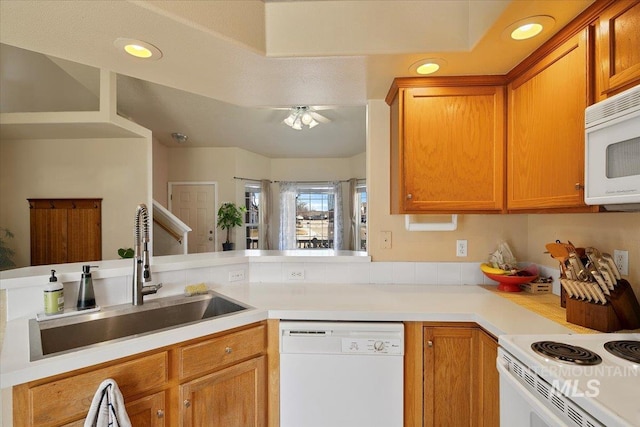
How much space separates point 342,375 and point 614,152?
135cm

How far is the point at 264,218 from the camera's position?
6.11 metres

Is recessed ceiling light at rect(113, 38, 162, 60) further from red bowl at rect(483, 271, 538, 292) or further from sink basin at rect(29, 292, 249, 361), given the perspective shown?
red bowl at rect(483, 271, 538, 292)

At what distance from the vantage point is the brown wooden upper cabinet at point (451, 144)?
1.60m

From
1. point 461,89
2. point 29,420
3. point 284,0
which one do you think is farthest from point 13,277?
point 461,89

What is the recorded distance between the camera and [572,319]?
1.22 meters

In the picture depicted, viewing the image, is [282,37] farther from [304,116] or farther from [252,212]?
[252,212]

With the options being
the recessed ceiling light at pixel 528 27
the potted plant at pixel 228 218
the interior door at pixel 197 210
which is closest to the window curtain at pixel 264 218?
the potted plant at pixel 228 218

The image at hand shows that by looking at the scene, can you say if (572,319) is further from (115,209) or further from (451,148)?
(115,209)

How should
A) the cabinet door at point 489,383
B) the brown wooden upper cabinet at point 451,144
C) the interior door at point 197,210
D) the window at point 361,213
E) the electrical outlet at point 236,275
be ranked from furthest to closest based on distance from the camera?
the window at point 361,213 → the interior door at point 197,210 → the electrical outlet at point 236,275 → the brown wooden upper cabinet at point 451,144 → the cabinet door at point 489,383

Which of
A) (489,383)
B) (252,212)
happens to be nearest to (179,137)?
(252,212)

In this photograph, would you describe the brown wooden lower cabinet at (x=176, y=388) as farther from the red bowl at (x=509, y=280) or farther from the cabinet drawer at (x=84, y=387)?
the red bowl at (x=509, y=280)

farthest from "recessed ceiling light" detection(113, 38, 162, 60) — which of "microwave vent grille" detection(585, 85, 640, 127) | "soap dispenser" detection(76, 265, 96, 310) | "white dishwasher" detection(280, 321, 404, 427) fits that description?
"microwave vent grille" detection(585, 85, 640, 127)

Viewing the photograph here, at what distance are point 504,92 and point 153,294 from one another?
2.24 meters

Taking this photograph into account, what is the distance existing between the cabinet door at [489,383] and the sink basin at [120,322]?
1.14 m
